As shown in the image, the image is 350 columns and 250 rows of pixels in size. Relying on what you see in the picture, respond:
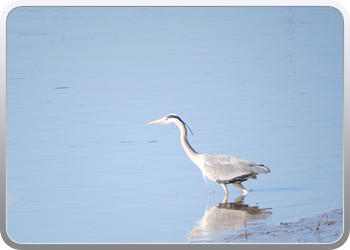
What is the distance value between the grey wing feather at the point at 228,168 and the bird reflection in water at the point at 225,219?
1.34 ft

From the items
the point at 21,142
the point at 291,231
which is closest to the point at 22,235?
the point at 291,231

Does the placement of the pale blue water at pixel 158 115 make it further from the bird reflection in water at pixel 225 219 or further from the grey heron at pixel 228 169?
the grey heron at pixel 228 169

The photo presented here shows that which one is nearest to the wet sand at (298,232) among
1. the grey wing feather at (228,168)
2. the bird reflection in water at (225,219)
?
the bird reflection in water at (225,219)

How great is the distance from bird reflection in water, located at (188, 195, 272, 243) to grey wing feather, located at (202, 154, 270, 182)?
41cm

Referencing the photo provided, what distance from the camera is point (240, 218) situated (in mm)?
6859

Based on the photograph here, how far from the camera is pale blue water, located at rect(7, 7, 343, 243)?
266 inches

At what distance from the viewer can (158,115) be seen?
11.2m

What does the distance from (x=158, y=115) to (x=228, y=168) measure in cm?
355

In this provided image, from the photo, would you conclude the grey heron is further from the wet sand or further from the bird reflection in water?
the wet sand

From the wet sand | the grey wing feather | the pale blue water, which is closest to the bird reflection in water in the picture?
the pale blue water

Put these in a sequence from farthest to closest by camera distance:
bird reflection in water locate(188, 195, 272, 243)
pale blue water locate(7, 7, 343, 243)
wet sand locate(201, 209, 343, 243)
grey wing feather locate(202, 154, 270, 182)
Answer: grey wing feather locate(202, 154, 270, 182), pale blue water locate(7, 7, 343, 243), bird reflection in water locate(188, 195, 272, 243), wet sand locate(201, 209, 343, 243)

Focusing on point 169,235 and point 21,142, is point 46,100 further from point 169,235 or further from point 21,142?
point 169,235

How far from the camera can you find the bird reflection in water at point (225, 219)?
6242 mm
